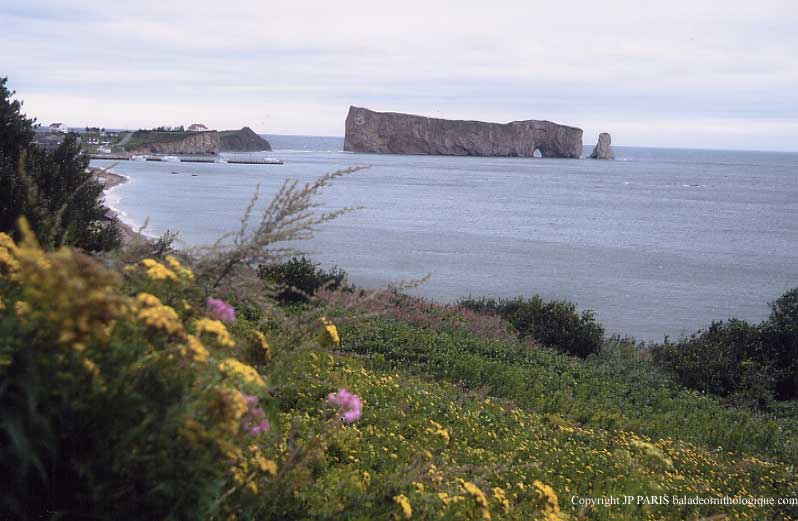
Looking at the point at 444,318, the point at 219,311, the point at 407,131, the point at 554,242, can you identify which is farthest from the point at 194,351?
the point at 407,131

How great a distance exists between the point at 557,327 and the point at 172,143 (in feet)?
476

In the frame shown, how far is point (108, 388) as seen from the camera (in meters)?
2.50

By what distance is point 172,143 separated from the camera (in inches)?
5866

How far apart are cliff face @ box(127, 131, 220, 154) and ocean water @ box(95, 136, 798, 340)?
6181cm

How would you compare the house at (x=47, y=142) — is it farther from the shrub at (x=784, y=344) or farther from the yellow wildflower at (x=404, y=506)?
the shrub at (x=784, y=344)

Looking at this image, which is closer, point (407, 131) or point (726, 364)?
point (726, 364)

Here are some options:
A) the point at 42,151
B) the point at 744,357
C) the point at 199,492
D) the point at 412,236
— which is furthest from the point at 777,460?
the point at 412,236

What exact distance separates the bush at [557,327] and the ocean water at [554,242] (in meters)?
4.61

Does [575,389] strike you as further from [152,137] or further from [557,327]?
[152,137]

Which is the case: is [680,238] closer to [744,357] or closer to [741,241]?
[741,241]

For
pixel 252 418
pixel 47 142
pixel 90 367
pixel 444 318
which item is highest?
pixel 47 142

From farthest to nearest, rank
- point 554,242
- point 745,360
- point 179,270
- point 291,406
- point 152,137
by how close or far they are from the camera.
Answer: point 152,137 → point 554,242 → point 745,360 → point 291,406 → point 179,270

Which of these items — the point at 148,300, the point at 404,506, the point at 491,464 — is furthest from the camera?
the point at 491,464

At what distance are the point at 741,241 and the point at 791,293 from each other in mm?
37583
